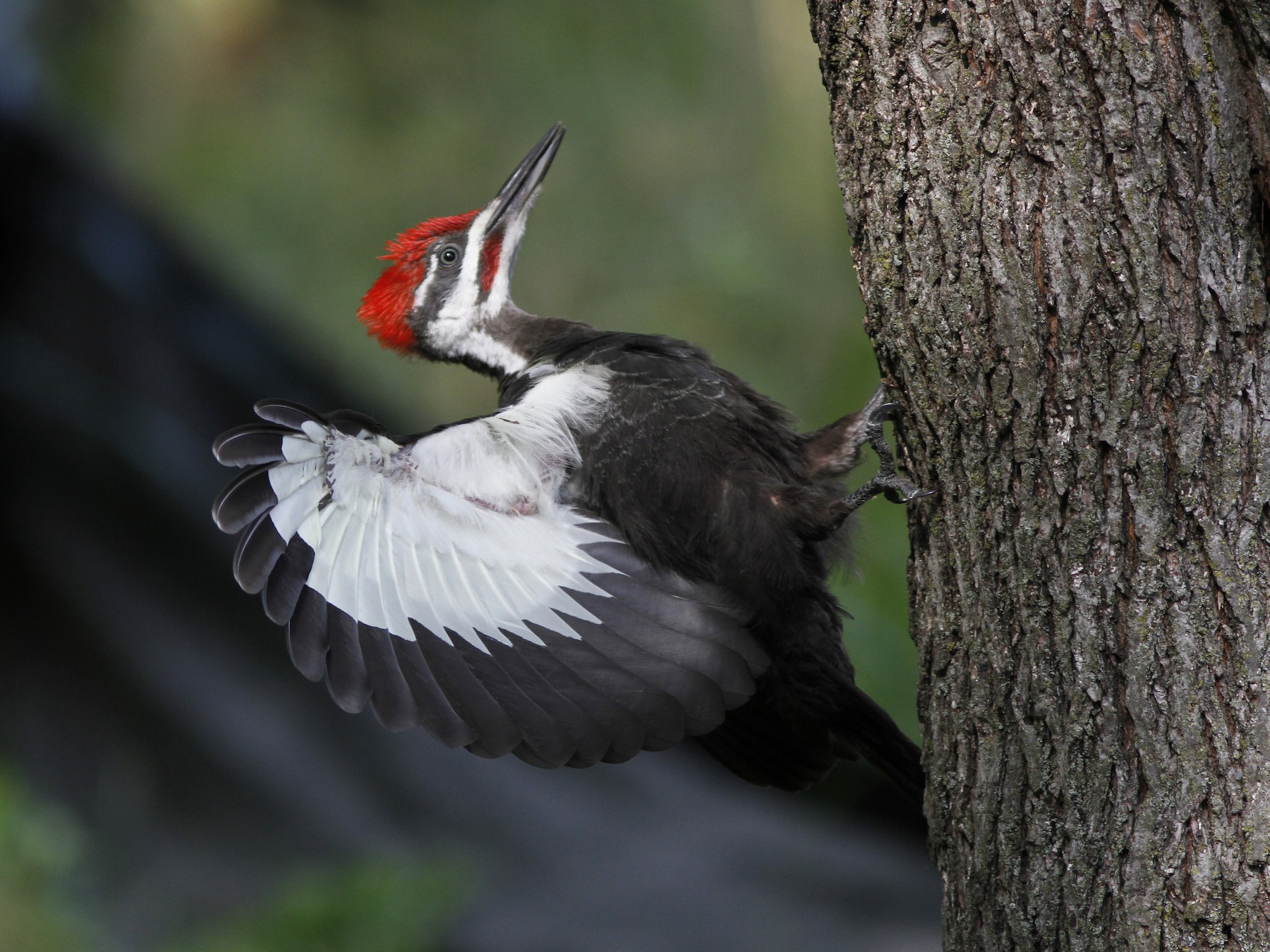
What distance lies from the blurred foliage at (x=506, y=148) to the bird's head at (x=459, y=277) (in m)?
1.67

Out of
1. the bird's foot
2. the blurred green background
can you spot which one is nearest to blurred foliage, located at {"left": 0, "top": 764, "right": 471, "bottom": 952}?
the bird's foot

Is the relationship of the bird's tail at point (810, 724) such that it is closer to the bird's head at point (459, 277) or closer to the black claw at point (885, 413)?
the black claw at point (885, 413)

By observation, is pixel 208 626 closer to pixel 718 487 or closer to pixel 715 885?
pixel 715 885

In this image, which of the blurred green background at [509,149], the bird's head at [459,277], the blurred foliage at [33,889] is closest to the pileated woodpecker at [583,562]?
the bird's head at [459,277]

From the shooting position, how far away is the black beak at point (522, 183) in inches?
121

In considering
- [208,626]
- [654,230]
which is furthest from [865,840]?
[654,230]

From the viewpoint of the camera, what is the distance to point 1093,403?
4.78ft

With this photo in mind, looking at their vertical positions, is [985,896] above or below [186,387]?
below

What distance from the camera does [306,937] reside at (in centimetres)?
308

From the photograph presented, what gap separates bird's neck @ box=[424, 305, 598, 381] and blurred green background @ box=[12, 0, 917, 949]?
1.76 meters

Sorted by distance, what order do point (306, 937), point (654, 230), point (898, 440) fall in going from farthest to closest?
1. point (654, 230)
2. point (306, 937)
3. point (898, 440)

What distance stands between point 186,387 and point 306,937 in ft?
5.27

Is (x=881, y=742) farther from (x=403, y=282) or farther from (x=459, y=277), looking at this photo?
(x=403, y=282)

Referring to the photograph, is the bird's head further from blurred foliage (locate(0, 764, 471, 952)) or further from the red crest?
blurred foliage (locate(0, 764, 471, 952))
